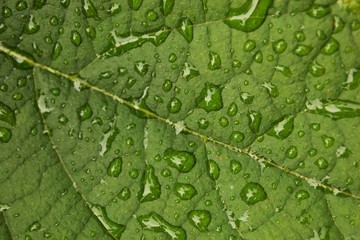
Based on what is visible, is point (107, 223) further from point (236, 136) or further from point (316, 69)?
point (316, 69)

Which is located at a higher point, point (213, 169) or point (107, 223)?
point (213, 169)

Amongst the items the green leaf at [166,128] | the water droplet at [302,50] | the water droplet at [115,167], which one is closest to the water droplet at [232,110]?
the green leaf at [166,128]

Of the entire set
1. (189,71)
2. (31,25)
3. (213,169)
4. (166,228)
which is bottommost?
(166,228)

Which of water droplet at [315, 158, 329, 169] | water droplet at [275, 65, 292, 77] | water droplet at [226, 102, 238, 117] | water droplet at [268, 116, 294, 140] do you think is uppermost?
water droplet at [275, 65, 292, 77]

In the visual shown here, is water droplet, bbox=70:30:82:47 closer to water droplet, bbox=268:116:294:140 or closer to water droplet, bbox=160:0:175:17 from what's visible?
water droplet, bbox=160:0:175:17

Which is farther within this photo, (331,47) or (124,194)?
(124,194)

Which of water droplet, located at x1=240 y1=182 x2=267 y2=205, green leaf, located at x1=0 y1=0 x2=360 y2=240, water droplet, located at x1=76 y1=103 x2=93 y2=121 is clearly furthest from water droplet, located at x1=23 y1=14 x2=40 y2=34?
water droplet, located at x1=240 y1=182 x2=267 y2=205

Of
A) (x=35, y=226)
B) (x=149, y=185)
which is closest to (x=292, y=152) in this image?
(x=149, y=185)
